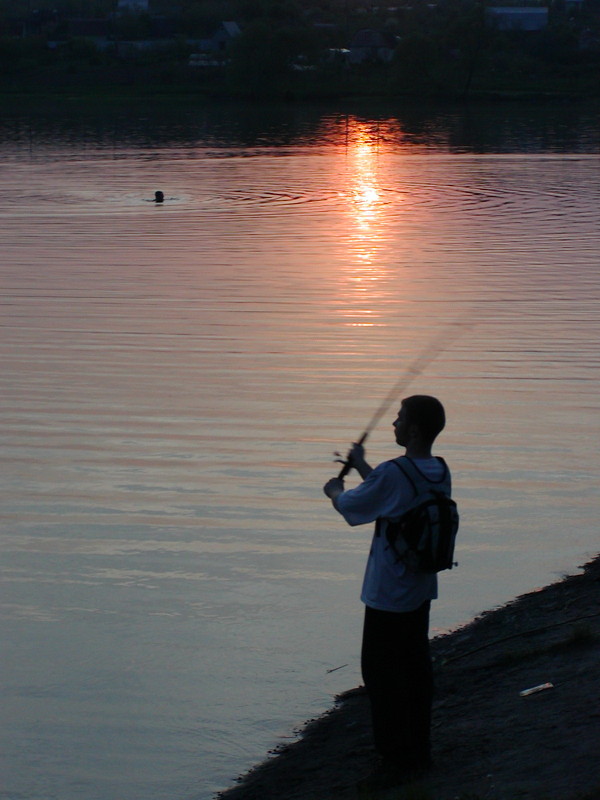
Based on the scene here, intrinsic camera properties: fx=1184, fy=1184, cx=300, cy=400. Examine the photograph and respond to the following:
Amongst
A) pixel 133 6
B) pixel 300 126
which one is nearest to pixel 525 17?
pixel 133 6

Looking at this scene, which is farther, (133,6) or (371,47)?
(133,6)

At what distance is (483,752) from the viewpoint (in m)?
5.12

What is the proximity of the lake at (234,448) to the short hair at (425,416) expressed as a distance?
2.15 m

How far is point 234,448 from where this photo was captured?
35.0 ft

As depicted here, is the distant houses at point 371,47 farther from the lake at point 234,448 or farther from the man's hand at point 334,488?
the man's hand at point 334,488

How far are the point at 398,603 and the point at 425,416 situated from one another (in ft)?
2.54

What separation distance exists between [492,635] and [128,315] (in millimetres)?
10852

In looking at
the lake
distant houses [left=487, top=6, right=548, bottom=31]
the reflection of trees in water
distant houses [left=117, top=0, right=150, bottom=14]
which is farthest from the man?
distant houses [left=117, top=0, right=150, bottom=14]

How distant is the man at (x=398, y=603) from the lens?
15.6 feet

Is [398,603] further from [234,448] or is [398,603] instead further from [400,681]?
[234,448]

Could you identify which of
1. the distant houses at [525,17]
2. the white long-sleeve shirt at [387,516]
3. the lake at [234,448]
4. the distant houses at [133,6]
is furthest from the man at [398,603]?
the distant houses at [133,6]

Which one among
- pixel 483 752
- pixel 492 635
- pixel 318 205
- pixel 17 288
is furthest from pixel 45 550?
pixel 318 205

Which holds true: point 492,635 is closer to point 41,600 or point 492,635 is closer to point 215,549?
point 215,549

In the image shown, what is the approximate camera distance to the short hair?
4.76 m
